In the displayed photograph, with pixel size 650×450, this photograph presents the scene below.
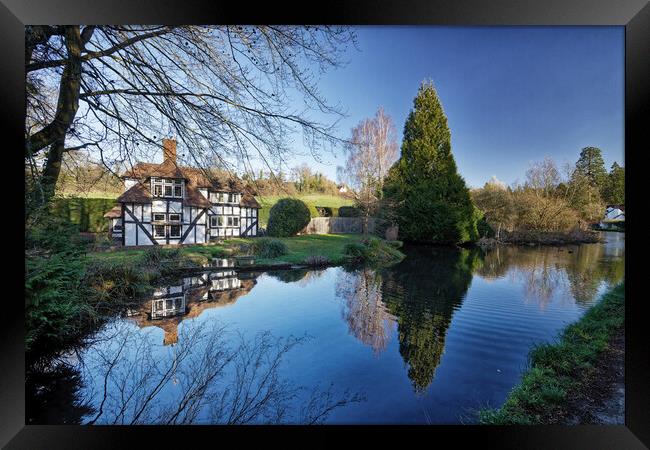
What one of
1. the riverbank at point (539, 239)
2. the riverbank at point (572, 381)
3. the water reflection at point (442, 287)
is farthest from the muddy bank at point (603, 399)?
the riverbank at point (539, 239)

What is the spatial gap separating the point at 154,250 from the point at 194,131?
4.81 ft

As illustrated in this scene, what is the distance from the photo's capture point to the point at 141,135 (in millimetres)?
1815

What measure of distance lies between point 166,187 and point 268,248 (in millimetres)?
2476

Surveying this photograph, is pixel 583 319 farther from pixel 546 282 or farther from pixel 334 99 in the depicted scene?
pixel 334 99

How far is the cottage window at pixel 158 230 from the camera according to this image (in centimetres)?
240

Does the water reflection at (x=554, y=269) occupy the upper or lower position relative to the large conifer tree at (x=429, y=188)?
lower

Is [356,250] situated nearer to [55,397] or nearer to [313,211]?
[313,211]

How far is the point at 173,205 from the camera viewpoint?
234cm

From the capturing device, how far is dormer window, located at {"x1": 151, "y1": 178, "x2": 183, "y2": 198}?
2.06 metres

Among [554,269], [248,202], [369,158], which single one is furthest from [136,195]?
[554,269]

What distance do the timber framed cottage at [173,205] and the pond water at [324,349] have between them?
27.5 inches

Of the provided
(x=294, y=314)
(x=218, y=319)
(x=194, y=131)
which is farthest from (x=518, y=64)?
(x=218, y=319)

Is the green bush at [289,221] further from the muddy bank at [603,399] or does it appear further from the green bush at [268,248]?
the muddy bank at [603,399]

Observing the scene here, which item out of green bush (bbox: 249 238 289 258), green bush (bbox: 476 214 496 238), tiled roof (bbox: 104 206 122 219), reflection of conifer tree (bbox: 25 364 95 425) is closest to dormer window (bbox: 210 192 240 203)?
tiled roof (bbox: 104 206 122 219)
